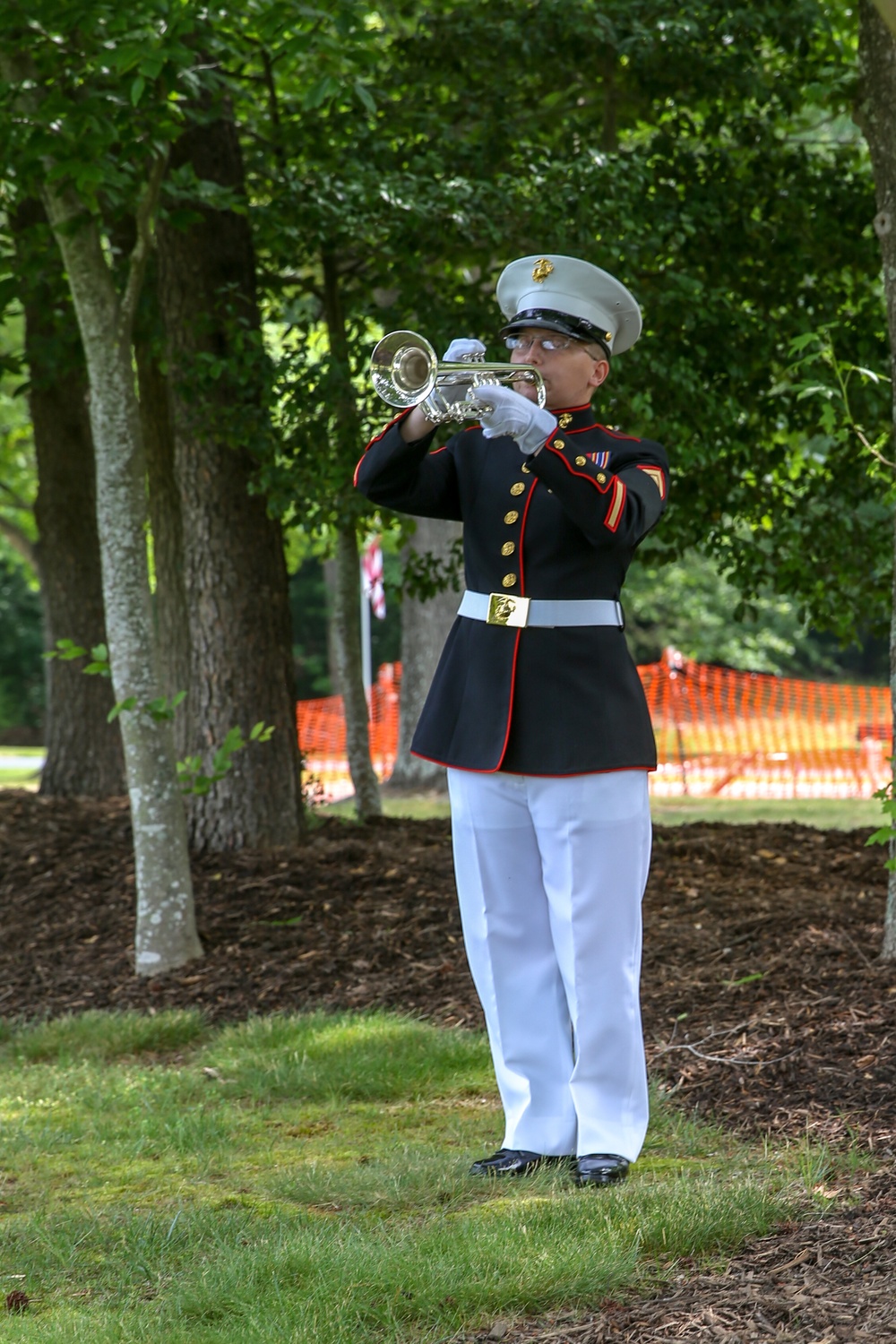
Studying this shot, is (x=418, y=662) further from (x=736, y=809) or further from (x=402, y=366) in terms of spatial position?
(x=402, y=366)

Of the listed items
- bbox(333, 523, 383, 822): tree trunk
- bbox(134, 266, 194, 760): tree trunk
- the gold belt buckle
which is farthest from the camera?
bbox(333, 523, 383, 822): tree trunk

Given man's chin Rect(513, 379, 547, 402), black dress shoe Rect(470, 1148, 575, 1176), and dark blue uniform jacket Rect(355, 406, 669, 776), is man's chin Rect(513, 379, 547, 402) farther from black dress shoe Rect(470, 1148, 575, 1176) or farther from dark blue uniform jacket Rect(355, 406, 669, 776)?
black dress shoe Rect(470, 1148, 575, 1176)

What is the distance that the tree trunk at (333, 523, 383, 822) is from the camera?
8.68 meters

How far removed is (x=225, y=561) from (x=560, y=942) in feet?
14.0

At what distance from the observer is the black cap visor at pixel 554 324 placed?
11.2ft

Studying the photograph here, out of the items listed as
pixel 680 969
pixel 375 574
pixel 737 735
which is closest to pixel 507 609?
pixel 680 969

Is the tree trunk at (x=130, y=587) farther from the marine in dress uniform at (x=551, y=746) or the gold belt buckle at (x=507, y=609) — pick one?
the gold belt buckle at (x=507, y=609)

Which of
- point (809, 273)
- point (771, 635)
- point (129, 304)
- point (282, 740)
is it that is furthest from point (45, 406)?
point (771, 635)

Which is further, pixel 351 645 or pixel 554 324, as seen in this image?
pixel 351 645

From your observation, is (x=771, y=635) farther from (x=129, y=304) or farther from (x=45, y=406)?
(x=129, y=304)

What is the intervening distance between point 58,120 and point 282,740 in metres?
3.20

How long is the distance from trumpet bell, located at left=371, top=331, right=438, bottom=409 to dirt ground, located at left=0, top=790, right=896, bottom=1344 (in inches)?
74.4

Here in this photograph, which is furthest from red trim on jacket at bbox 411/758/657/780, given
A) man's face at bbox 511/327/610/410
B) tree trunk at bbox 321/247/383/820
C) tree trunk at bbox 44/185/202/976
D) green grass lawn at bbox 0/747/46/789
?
green grass lawn at bbox 0/747/46/789

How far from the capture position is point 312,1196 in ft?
11.6
